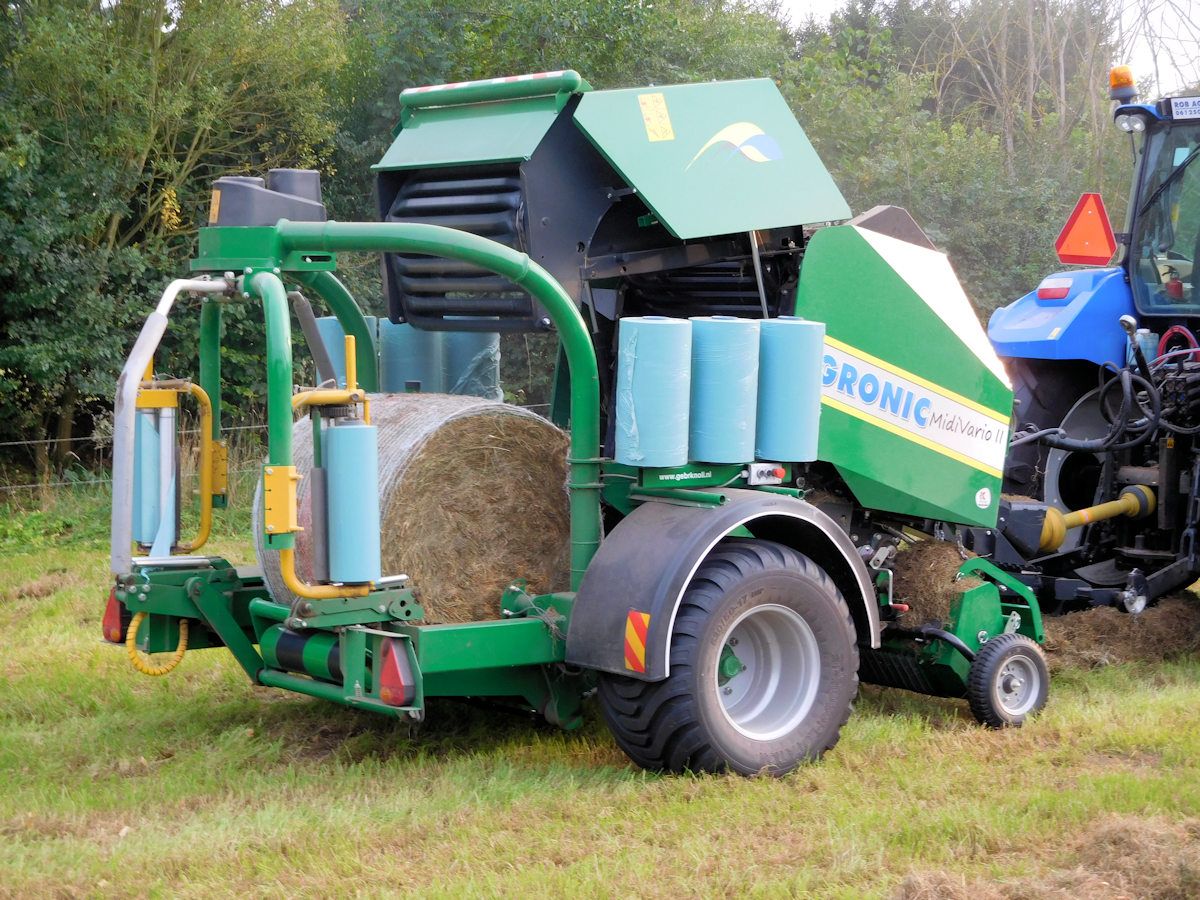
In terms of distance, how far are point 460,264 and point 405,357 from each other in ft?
2.66

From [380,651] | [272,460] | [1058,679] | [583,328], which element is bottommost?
[1058,679]

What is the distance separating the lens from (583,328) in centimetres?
454

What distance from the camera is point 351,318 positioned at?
5355 mm

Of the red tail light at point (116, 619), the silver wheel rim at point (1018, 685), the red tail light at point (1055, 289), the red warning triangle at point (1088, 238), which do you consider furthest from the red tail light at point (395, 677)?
the red warning triangle at point (1088, 238)

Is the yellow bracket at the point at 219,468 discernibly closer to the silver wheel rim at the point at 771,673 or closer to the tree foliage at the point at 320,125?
the silver wheel rim at the point at 771,673

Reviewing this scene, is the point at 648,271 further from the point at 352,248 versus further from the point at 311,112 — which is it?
the point at 311,112

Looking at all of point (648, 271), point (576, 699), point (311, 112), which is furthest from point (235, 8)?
point (576, 699)

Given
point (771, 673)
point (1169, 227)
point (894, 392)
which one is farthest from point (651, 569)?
point (1169, 227)

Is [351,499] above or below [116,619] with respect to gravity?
above

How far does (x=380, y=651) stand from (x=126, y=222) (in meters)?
8.65

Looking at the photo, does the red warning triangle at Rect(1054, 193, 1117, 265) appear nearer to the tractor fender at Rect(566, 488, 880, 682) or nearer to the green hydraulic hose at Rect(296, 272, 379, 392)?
the tractor fender at Rect(566, 488, 880, 682)

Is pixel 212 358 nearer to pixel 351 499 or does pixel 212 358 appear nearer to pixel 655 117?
pixel 351 499

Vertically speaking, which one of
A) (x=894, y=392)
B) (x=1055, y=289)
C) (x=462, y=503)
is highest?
(x=1055, y=289)

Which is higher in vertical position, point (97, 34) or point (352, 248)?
point (97, 34)
